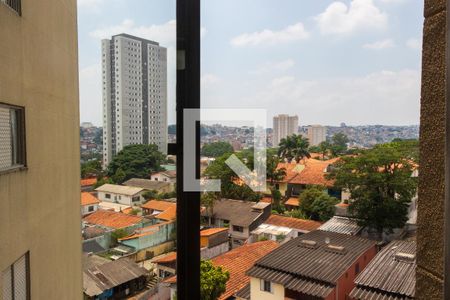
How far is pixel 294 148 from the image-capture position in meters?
1.01

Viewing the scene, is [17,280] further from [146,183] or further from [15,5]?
[15,5]

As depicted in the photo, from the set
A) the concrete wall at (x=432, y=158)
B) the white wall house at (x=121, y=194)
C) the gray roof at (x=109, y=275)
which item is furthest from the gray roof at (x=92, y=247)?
the concrete wall at (x=432, y=158)

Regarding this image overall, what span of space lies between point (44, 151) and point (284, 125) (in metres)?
1.18

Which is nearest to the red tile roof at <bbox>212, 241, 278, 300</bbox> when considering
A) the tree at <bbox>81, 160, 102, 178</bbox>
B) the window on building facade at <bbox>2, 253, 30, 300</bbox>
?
the tree at <bbox>81, 160, 102, 178</bbox>

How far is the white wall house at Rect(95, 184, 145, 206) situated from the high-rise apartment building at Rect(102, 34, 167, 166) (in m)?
0.11

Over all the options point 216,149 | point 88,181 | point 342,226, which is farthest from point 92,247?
point 342,226

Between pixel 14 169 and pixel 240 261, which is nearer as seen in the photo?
pixel 240 261

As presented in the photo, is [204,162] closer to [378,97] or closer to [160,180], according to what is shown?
[160,180]

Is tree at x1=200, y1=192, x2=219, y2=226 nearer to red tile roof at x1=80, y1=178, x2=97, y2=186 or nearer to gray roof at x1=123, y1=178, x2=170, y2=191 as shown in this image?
gray roof at x1=123, y1=178, x2=170, y2=191

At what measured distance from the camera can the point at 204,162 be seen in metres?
0.91

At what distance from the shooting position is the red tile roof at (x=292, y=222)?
1013 mm

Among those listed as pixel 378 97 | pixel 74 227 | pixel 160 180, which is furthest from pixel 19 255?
pixel 378 97

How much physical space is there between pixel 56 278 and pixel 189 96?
1264mm

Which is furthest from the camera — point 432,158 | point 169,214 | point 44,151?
point 44,151
